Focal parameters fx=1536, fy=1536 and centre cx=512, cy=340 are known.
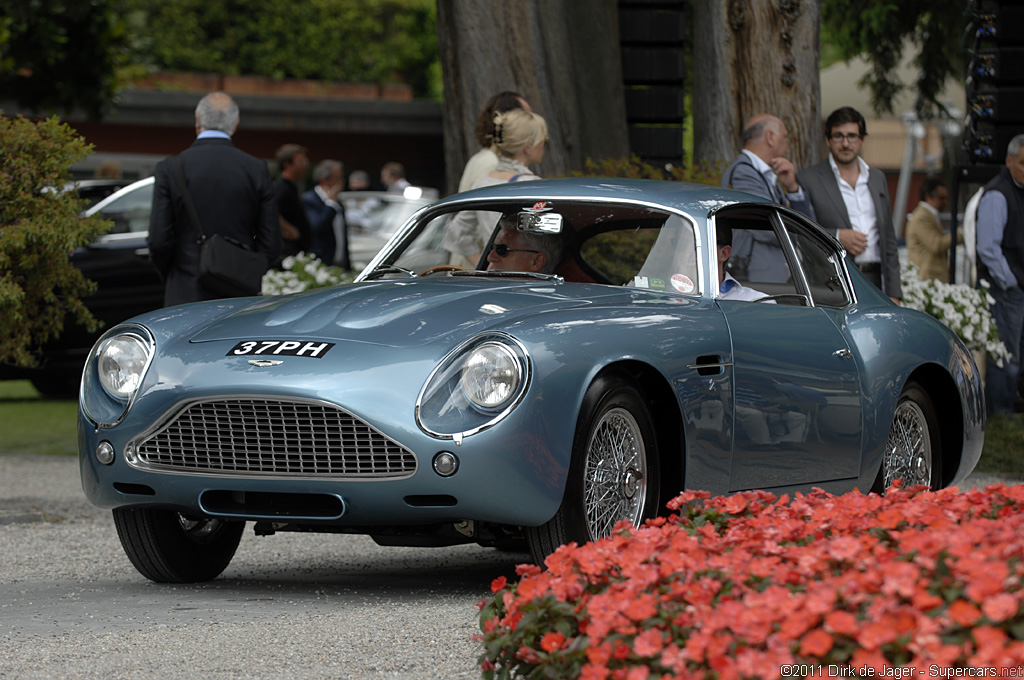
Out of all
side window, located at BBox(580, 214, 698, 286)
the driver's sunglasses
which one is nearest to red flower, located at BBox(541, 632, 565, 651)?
side window, located at BBox(580, 214, 698, 286)

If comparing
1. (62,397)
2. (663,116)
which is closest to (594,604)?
(663,116)

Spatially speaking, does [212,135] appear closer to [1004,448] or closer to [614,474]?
[614,474]

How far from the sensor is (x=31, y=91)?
23.0 m

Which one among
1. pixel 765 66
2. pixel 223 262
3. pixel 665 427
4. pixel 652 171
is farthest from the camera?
pixel 765 66

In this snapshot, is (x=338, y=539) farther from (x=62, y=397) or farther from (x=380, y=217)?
(x=380, y=217)

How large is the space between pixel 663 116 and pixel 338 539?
7.39 meters

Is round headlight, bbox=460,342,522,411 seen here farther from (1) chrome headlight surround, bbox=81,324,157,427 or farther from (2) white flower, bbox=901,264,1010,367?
(2) white flower, bbox=901,264,1010,367

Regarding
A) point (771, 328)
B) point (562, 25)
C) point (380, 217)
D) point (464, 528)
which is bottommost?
point (380, 217)

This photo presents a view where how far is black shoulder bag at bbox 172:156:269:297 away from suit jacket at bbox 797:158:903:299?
10.6 ft

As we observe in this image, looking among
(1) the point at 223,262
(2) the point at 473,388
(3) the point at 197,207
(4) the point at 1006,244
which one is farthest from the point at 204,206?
(4) the point at 1006,244

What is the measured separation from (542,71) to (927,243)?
539cm

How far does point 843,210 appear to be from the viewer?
8.94 m

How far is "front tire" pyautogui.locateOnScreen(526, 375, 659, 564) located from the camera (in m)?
4.95

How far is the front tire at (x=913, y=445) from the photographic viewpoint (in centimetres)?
661
